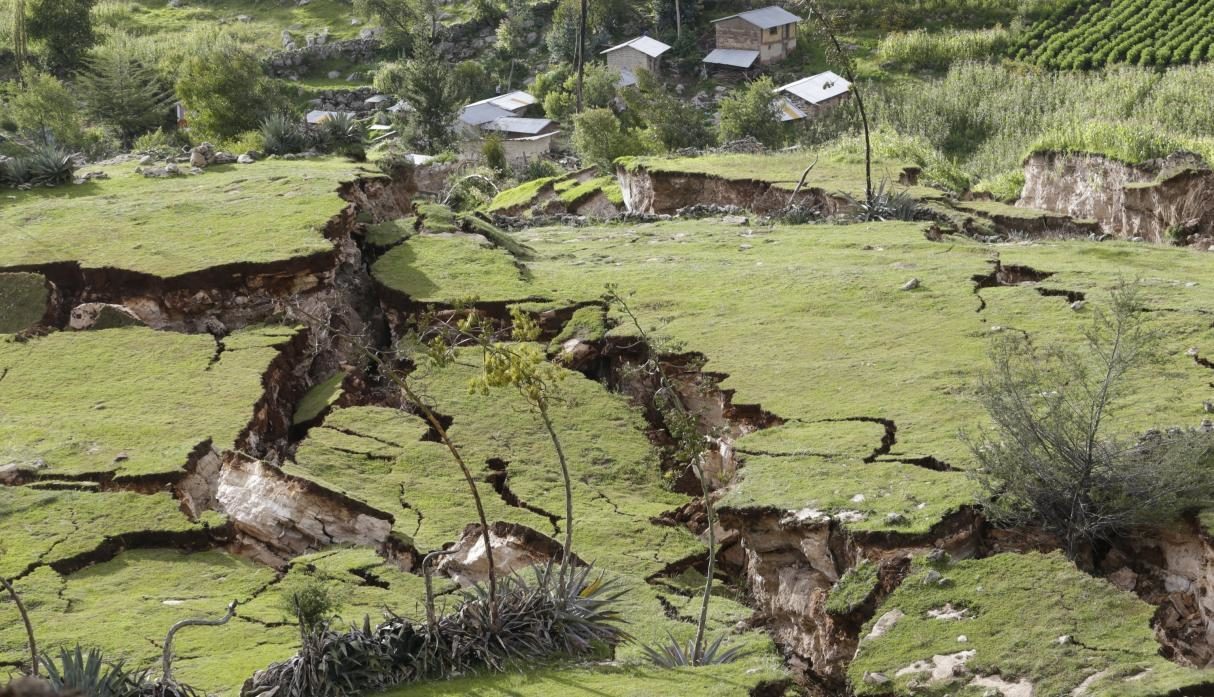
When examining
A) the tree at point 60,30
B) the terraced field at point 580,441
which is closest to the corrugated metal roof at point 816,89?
the terraced field at point 580,441

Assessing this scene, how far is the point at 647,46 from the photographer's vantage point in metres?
54.0

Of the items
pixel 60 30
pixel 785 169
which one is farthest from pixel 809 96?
pixel 60 30

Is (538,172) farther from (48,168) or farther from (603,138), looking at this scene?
(48,168)

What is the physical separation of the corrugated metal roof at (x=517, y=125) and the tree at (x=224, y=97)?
19932 mm

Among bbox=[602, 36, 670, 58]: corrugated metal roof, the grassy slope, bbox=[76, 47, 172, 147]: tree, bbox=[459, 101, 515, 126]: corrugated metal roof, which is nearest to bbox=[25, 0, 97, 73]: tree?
bbox=[76, 47, 172, 147]: tree

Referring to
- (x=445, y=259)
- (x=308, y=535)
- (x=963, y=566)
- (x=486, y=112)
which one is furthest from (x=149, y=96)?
(x=963, y=566)

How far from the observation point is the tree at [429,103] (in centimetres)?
3844

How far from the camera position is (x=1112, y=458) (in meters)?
8.61

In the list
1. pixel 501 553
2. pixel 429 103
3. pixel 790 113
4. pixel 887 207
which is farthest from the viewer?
pixel 790 113

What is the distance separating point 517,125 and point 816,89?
35.9 ft

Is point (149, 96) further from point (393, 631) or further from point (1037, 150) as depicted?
point (393, 631)

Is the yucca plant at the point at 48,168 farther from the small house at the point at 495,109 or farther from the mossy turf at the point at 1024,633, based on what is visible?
the small house at the point at 495,109

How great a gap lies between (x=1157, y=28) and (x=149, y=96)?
106 ft

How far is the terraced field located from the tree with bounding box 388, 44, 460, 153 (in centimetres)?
2054
